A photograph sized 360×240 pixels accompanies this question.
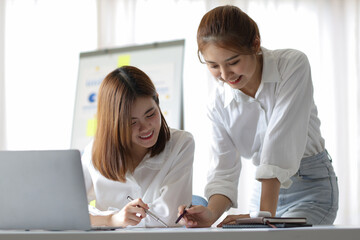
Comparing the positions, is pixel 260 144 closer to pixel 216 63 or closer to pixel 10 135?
pixel 216 63

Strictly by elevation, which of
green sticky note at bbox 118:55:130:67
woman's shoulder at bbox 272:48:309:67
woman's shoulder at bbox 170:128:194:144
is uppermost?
green sticky note at bbox 118:55:130:67

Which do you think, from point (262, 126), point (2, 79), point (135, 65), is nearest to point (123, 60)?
point (135, 65)

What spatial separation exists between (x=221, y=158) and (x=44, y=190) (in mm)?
859

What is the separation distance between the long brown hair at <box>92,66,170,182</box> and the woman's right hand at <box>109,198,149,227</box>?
0.99ft

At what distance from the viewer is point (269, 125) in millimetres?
1576

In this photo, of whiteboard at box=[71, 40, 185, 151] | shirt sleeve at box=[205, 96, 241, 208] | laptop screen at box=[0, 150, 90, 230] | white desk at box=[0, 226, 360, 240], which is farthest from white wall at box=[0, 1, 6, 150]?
white desk at box=[0, 226, 360, 240]

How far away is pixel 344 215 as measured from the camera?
4.19 m

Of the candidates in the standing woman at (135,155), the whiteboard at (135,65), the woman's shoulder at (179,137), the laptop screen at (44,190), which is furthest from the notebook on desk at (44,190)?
→ the whiteboard at (135,65)

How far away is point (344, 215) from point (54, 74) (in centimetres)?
272

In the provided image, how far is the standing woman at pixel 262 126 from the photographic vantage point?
1.50 metres

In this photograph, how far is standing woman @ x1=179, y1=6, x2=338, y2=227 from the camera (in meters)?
1.50

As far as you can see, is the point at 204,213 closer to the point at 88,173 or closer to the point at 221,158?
the point at 221,158

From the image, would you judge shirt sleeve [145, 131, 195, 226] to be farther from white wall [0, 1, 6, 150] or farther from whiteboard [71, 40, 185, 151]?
white wall [0, 1, 6, 150]

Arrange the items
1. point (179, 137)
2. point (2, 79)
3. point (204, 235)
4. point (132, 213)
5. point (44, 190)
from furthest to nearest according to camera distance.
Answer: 1. point (2, 79)
2. point (179, 137)
3. point (132, 213)
4. point (44, 190)
5. point (204, 235)
